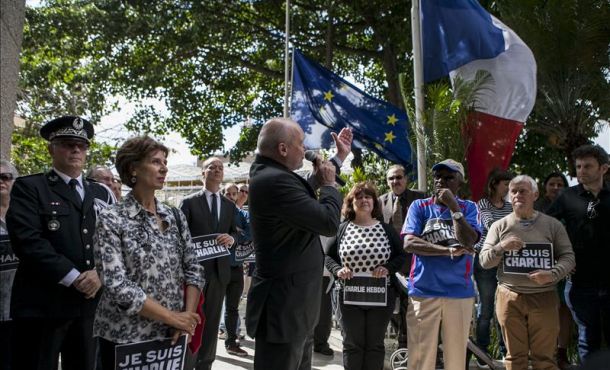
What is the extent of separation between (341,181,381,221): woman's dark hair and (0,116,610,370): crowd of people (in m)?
0.02

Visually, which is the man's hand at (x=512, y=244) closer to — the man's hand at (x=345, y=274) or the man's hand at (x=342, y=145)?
the man's hand at (x=345, y=274)

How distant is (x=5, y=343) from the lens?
14.9 ft

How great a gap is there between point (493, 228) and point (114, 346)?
4110mm

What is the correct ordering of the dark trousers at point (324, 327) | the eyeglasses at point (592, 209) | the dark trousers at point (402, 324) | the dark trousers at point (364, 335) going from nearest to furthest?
the dark trousers at point (364, 335)
the eyeglasses at point (592, 209)
the dark trousers at point (402, 324)
the dark trousers at point (324, 327)

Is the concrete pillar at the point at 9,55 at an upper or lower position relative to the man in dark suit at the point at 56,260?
upper

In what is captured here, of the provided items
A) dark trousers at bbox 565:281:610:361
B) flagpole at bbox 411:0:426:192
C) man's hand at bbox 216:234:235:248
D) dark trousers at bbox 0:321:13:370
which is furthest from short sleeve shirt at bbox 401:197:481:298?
dark trousers at bbox 0:321:13:370

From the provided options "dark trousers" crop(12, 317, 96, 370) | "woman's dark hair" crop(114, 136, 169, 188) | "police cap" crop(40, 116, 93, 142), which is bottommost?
"dark trousers" crop(12, 317, 96, 370)

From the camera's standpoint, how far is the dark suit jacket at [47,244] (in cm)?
398

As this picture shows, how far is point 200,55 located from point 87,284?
609 inches

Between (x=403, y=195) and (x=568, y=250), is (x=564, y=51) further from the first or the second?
(x=568, y=250)

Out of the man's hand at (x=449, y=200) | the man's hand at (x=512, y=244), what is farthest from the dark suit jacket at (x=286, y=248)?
the man's hand at (x=512, y=244)

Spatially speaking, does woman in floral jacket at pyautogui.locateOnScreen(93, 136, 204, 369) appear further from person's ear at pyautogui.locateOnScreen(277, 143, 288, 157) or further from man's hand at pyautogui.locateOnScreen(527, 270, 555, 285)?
man's hand at pyautogui.locateOnScreen(527, 270, 555, 285)

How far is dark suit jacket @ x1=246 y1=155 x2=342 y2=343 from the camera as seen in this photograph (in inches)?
144

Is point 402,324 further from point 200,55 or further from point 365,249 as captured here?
point 200,55
